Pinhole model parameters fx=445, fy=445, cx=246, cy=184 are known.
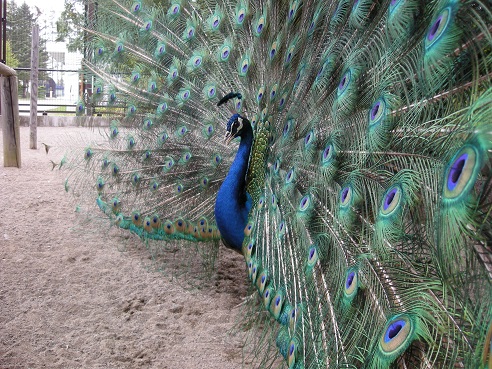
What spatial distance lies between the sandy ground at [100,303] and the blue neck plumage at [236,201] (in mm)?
543

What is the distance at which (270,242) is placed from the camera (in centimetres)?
211

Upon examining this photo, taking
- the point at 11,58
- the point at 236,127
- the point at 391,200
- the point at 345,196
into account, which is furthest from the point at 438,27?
the point at 11,58

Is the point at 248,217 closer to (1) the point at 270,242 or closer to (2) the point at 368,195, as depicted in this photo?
(1) the point at 270,242

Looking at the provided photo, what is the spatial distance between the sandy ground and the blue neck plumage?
1.78 ft

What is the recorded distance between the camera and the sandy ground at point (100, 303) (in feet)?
7.44

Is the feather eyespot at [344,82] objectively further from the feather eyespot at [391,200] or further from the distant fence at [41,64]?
the distant fence at [41,64]

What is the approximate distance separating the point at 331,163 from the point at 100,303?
1836mm

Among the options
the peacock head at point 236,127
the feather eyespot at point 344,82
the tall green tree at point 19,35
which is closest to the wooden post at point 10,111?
the peacock head at point 236,127

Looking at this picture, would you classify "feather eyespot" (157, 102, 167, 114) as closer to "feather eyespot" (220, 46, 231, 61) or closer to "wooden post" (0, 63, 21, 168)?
"feather eyespot" (220, 46, 231, 61)

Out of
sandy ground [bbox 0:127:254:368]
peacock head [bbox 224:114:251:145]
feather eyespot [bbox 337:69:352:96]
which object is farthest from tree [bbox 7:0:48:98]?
feather eyespot [bbox 337:69:352:96]

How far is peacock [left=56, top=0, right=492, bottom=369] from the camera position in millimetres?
1008

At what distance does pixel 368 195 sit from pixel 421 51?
479 millimetres

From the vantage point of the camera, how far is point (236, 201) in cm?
250

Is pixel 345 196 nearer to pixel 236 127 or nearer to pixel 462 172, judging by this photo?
pixel 462 172
